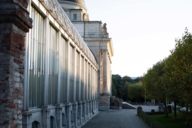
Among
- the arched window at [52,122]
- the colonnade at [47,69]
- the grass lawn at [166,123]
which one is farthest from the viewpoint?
the grass lawn at [166,123]

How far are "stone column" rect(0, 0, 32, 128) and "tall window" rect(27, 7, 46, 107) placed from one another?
9045 millimetres

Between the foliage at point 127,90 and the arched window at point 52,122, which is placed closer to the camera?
the arched window at point 52,122

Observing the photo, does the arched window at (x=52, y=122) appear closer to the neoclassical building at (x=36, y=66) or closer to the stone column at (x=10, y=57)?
the neoclassical building at (x=36, y=66)

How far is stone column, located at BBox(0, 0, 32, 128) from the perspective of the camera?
7012mm

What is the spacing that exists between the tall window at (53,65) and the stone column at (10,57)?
45.7ft

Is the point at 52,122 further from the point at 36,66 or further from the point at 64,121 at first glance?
the point at 36,66

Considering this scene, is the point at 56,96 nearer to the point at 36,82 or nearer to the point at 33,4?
the point at 36,82

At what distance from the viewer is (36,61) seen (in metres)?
18.1

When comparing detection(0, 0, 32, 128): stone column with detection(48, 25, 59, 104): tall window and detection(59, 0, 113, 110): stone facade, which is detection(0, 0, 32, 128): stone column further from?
detection(59, 0, 113, 110): stone facade

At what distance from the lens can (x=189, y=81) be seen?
26031mm

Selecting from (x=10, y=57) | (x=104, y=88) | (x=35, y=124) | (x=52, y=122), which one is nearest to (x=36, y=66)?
(x=35, y=124)

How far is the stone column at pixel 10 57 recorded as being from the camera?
23.0 feet

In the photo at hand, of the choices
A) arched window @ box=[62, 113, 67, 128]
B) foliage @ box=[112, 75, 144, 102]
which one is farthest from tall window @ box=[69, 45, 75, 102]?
foliage @ box=[112, 75, 144, 102]

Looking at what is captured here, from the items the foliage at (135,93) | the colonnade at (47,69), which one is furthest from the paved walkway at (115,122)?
the foliage at (135,93)
